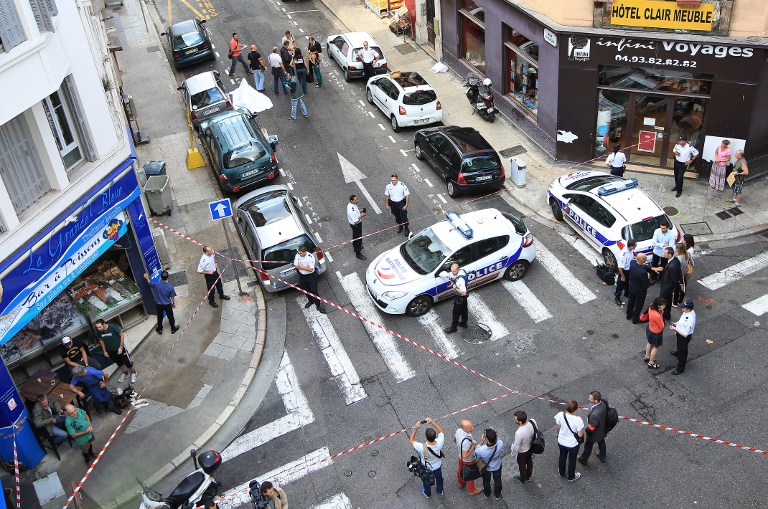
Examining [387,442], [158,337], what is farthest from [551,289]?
[158,337]

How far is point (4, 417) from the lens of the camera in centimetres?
1386

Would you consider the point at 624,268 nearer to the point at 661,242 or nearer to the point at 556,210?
the point at 661,242

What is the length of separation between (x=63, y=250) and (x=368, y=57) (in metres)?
16.4

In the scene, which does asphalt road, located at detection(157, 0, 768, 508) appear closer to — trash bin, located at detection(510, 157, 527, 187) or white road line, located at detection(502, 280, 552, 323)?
white road line, located at detection(502, 280, 552, 323)

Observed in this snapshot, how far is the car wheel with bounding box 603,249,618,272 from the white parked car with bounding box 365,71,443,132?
8.98 m

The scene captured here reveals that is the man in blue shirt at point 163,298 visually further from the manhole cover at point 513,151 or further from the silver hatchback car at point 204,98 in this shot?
the manhole cover at point 513,151

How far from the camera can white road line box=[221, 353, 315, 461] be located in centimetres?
1477

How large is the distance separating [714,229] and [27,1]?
1643cm

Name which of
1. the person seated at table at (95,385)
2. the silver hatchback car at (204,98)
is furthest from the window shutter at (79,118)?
the silver hatchback car at (204,98)

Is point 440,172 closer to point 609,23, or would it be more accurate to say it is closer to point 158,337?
point 609,23

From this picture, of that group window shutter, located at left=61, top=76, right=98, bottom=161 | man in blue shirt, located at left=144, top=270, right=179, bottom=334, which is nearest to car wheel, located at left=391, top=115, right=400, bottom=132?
man in blue shirt, located at left=144, top=270, right=179, bottom=334

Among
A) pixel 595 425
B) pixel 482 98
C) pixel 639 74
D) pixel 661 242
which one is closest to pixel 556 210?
pixel 661 242

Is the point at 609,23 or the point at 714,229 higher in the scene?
the point at 609,23

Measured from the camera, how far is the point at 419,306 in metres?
17.5
